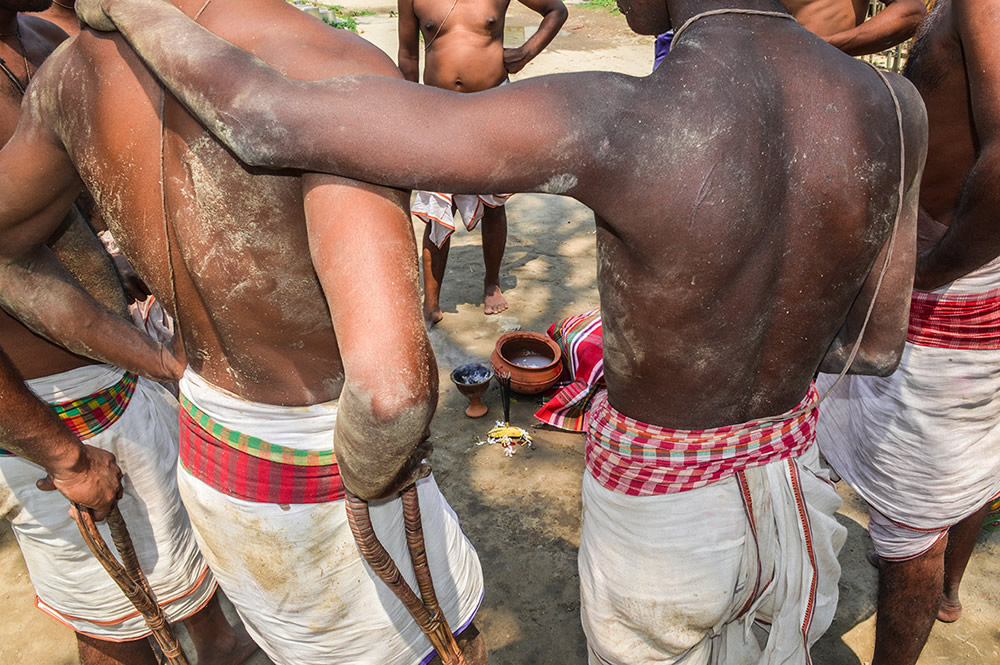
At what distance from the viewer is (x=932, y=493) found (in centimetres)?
214

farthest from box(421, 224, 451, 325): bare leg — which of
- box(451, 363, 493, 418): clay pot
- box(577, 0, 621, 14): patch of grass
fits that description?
box(577, 0, 621, 14): patch of grass

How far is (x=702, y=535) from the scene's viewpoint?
1.59 m

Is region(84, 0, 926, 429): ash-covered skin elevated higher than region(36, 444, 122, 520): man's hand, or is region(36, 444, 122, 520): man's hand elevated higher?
region(84, 0, 926, 429): ash-covered skin

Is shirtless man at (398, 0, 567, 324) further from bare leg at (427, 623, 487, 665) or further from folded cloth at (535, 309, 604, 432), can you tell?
bare leg at (427, 623, 487, 665)

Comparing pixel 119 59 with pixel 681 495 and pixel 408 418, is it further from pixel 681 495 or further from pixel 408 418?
pixel 681 495

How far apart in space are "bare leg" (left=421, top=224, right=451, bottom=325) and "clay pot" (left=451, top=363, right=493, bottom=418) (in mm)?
801

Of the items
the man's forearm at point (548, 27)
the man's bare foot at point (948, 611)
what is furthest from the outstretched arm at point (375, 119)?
the man's forearm at point (548, 27)

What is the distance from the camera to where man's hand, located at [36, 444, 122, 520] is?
1729 mm

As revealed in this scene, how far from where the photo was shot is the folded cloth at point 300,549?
1.53 meters

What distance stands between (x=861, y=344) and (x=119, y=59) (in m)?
1.65


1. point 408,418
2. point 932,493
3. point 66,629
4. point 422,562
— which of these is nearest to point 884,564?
point 932,493

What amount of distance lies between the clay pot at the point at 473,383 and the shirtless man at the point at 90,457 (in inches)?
62.4

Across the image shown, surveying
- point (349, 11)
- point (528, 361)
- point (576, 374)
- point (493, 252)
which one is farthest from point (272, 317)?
point (349, 11)

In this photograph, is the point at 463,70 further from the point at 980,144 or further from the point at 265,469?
the point at 265,469
